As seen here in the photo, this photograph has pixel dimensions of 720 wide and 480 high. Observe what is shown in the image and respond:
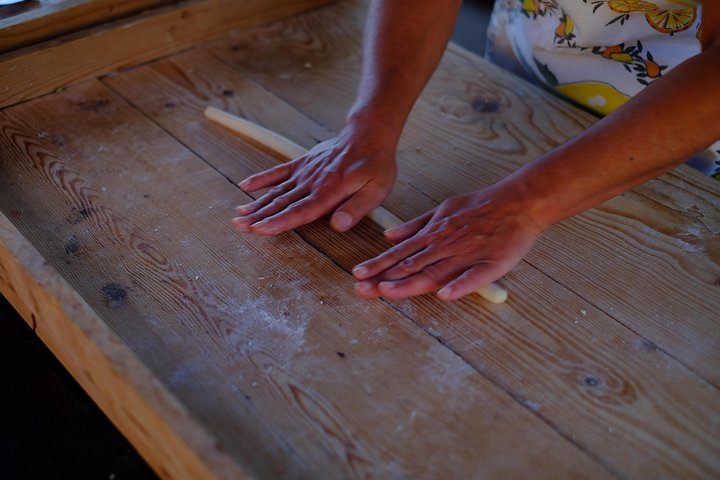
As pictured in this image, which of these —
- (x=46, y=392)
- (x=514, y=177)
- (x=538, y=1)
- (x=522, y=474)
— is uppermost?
(x=538, y=1)

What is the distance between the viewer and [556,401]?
1037 millimetres

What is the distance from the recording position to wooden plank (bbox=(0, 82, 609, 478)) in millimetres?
963

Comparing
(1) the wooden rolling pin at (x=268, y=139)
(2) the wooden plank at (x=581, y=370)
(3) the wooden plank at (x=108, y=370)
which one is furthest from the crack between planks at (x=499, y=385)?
(3) the wooden plank at (x=108, y=370)

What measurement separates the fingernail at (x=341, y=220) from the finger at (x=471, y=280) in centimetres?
23

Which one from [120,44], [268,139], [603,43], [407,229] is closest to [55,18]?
[120,44]

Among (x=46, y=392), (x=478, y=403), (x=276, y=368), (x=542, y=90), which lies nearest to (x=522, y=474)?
(x=478, y=403)

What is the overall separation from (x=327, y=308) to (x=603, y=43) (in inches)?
31.4

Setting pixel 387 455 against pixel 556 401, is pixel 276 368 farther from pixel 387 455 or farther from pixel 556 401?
pixel 556 401

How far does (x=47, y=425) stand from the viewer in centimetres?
123

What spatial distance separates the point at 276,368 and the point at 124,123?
0.73 meters

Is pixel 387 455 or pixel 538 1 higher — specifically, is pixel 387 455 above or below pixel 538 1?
below

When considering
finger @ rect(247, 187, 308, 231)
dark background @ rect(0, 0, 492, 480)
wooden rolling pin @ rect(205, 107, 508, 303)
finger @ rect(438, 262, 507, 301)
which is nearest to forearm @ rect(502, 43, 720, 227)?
finger @ rect(438, 262, 507, 301)

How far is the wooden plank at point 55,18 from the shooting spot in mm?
1475

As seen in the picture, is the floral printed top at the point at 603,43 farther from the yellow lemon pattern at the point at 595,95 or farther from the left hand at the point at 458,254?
the left hand at the point at 458,254
